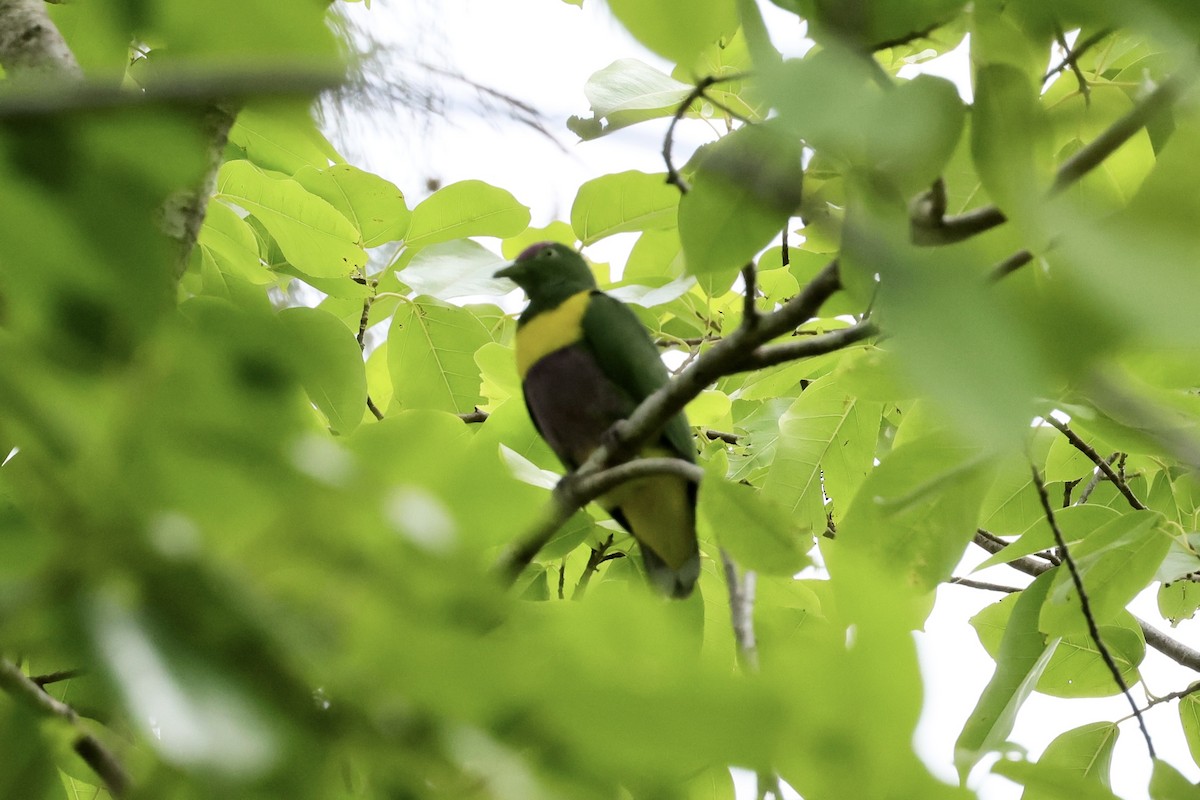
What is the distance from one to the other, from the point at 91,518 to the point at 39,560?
6 cm

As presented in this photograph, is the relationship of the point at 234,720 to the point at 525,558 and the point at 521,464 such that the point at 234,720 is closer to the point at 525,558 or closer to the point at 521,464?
the point at 525,558

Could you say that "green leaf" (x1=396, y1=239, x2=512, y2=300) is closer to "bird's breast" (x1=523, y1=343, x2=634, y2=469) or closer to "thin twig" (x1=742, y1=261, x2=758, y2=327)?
"bird's breast" (x1=523, y1=343, x2=634, y2=469)

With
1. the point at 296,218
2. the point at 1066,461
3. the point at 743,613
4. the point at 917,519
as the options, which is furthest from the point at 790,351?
the point at 1066,461

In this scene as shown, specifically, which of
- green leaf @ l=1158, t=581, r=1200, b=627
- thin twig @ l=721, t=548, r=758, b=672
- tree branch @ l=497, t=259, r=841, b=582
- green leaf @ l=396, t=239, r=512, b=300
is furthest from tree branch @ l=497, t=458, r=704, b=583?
green leaf @ l=1158, t=581, r=1200, b=627

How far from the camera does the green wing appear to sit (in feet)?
9.95

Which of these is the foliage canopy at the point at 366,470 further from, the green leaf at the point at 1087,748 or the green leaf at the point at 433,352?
the green leaf at the point at 433,352

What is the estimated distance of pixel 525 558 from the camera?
62.0 inches

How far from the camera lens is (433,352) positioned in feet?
8.87

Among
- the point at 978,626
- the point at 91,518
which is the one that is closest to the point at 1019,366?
the point at 91,518

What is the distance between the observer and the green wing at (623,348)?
3031mm

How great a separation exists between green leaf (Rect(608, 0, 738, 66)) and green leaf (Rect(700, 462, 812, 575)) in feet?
1.93

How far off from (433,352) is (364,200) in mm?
431

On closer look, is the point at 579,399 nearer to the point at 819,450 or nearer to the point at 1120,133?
the point at 819,450

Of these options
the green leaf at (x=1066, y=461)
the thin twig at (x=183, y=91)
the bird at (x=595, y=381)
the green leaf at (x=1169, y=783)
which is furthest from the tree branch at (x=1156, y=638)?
the thin twig at (x=183, y=91)
